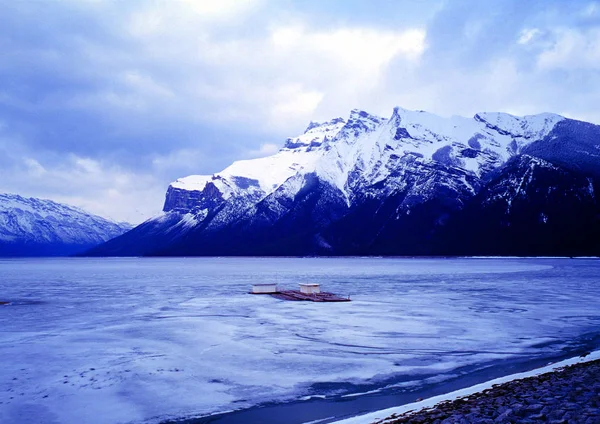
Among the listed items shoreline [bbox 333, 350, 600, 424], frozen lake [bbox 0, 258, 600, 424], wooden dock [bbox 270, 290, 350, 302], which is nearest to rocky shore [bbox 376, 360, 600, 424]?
shoreline [bbox 333, 350, 600, 424]

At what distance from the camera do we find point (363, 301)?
5144cm

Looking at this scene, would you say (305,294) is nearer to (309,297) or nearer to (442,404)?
Answer: (309,297)

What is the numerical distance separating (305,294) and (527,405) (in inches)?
1769

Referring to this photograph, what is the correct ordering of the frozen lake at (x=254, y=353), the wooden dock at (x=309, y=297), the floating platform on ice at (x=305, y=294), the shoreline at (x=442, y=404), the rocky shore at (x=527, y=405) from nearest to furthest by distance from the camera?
1. the rocky shore at (x=527, y=405)
2. the shoreline at (x=442, y=404)
3. the frozen lake at (x=254, y=353)
4. the wooden dock at (x=309, y=297)
5. the floating platform on ice at (x=305, y=294)

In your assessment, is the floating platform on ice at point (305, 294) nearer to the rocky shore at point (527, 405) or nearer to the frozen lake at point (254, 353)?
the frozen lake at point (254, 353)

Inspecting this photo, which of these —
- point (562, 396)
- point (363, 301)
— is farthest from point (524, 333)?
point (363, 301)

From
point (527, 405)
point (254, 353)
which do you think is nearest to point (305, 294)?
point (254, 353)

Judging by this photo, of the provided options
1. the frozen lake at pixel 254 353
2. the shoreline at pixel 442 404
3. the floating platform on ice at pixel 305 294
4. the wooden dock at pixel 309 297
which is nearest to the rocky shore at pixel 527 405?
the shoreline at pixel 442 404

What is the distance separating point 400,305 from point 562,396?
30644 millimetres

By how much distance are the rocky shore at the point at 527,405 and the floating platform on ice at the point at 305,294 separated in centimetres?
3493

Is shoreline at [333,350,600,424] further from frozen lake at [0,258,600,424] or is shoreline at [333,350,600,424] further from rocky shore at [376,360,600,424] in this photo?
frozen lake at [0,258,600,424]

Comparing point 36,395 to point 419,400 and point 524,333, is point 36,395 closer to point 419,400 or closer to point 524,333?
point 419,400

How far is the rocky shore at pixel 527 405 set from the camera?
13976 mm

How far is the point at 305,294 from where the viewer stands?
59531 mm
